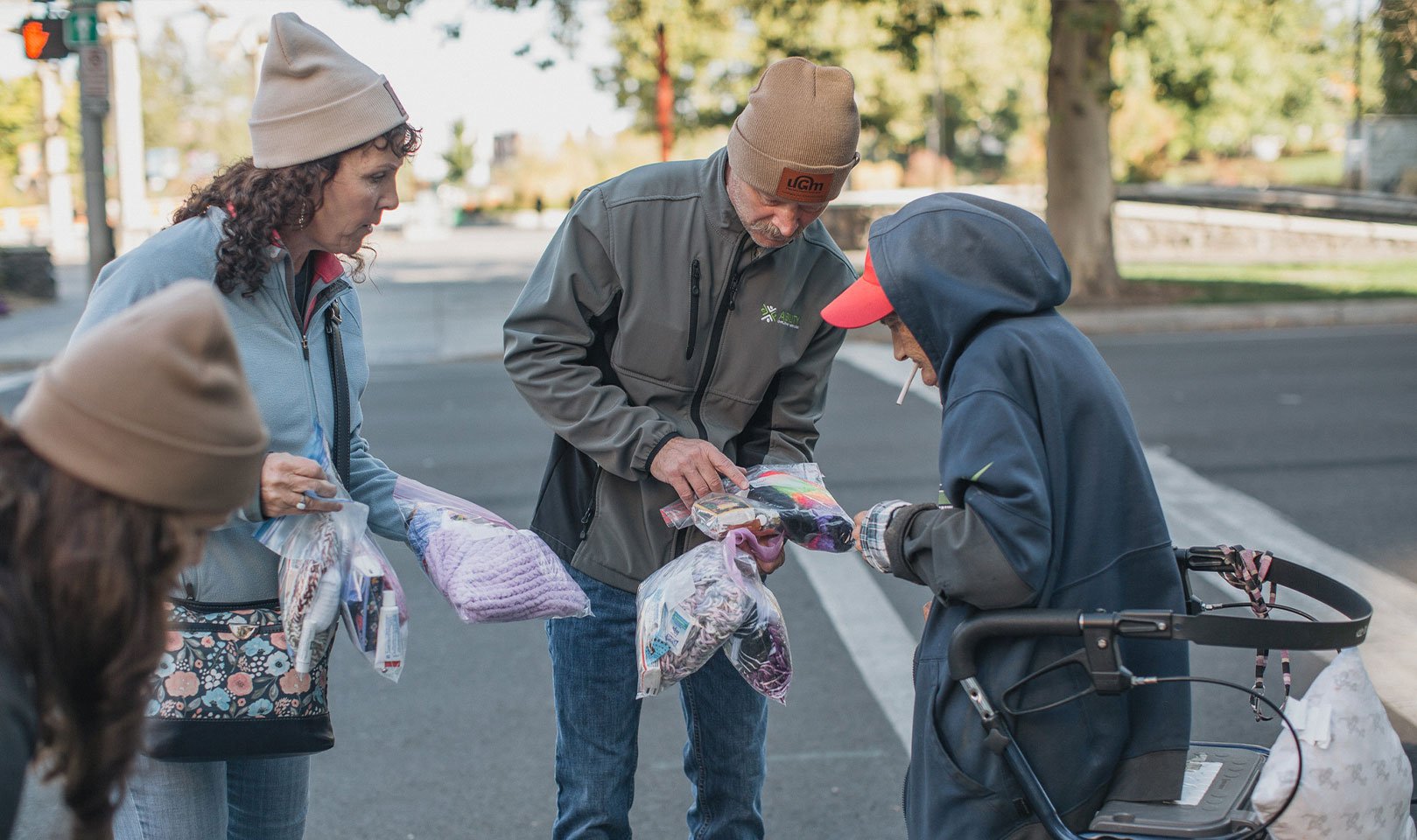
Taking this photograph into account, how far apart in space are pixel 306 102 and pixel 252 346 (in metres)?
0.49

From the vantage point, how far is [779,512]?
291 centimetres

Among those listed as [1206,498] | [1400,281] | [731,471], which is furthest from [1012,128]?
[731,471]

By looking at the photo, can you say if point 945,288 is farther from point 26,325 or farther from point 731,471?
point 26,325

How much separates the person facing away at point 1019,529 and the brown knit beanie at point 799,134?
1.39ft

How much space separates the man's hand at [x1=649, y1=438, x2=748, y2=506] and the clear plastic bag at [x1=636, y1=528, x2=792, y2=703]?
125mm

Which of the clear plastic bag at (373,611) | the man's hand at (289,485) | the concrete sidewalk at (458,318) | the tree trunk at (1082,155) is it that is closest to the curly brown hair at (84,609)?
the man's hand at (289,485)

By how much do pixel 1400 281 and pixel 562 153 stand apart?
43949 mm

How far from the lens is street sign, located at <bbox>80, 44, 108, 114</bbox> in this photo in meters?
12.4

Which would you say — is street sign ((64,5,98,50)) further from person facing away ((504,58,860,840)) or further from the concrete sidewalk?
person facing away ((504,58,860,840))

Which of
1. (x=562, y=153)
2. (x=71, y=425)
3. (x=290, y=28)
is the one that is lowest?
(x=562, y=153)

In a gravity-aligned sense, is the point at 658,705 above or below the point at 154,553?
below

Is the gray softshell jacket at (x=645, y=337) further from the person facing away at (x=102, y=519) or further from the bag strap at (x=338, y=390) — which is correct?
the person facing away at (x=102, y=519)

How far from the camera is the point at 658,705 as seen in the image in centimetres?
508

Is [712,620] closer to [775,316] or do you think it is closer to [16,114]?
[775,316]
